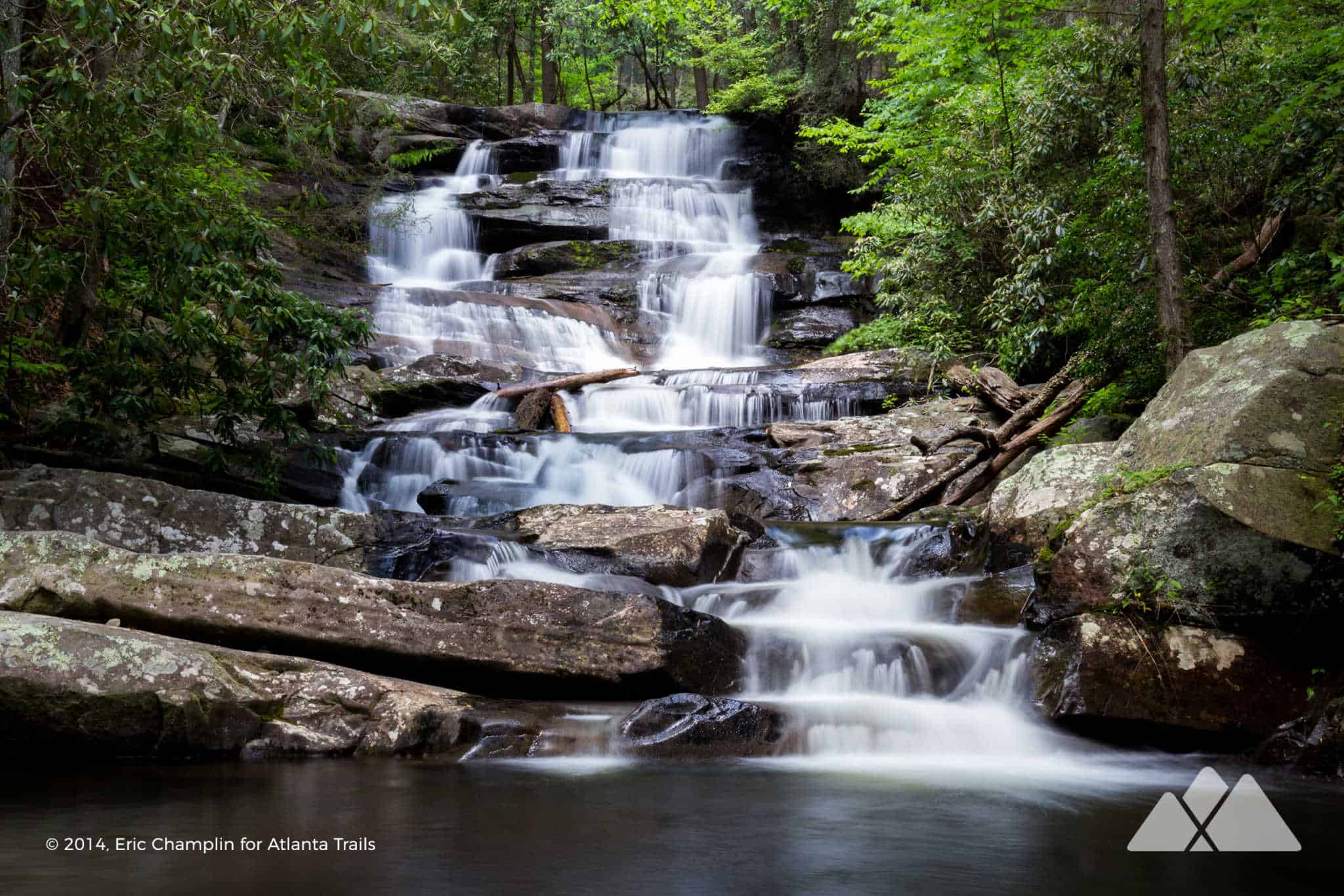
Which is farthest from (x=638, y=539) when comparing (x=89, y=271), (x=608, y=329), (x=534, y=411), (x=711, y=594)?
(x=608, y=329)

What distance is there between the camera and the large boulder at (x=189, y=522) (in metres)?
6.97

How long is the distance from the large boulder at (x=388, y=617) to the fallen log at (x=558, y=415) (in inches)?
266

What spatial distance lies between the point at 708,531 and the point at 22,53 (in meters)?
6.91

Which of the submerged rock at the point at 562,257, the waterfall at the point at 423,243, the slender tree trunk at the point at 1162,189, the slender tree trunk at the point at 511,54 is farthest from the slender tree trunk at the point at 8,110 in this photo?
the slender tree trunk at the point at 511,54

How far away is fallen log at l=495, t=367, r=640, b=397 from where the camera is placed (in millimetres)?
13326

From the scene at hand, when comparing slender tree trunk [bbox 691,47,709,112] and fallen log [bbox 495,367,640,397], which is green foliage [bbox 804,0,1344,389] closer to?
fallen log [bbox 495,367,640,397]

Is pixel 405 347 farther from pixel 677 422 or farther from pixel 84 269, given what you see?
pixel 84 269

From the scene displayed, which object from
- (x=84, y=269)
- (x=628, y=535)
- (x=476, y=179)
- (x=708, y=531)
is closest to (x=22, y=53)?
(x=84, y=269)

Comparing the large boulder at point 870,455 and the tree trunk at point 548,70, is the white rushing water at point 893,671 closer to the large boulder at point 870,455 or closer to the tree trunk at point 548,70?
the large boulder at point 870,455

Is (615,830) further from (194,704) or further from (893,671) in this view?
(893,671)

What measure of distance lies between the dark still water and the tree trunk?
2696 cm

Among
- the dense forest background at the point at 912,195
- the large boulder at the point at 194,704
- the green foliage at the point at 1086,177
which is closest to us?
the large boulder at the point at 194,704

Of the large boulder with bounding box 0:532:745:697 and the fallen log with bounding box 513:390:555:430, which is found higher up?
the fallen log with bounding box 513:390:555:430

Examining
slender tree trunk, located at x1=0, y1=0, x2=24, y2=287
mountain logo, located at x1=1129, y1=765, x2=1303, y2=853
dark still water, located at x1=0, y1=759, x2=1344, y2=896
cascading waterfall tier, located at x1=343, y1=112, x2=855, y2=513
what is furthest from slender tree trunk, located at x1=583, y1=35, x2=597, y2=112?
mountain logo, located at x1=1129, y1=765, x2=1303, y2=853
